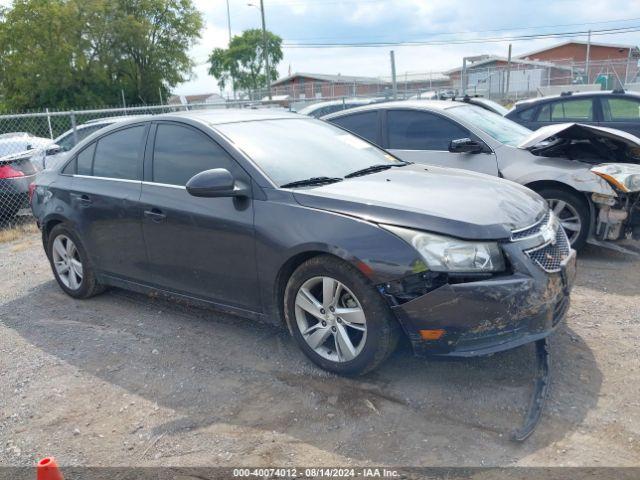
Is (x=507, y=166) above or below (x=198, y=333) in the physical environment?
above

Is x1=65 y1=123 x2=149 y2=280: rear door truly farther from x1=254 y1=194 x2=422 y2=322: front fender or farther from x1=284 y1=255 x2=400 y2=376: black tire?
x1=284 y1=255 x2=400 y2=376: black tire

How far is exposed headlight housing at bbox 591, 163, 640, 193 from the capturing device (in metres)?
5.49

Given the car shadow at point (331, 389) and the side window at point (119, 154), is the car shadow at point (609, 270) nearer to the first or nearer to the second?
the car shadow at point (331, 389)

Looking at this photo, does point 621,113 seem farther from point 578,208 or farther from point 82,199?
point 82,199

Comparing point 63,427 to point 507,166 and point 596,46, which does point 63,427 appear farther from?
point 596,46

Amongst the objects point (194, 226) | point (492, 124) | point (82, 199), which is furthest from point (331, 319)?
point (492, 124)

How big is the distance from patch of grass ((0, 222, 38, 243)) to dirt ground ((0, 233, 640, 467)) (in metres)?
4.52

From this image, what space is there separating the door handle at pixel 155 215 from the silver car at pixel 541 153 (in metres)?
3.31

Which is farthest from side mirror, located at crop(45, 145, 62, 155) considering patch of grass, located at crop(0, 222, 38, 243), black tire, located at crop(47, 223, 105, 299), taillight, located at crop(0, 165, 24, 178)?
black tire, located at crop(47, 223, 105, 299)

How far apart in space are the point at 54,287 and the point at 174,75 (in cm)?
3910

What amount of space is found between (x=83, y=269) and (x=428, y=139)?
396 centimetres

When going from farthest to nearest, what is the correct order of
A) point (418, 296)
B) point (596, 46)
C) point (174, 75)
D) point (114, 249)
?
point (596, 46) < point (174, 75) < point (114, 249) < point (418, 296)

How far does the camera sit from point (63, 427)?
3.46 m

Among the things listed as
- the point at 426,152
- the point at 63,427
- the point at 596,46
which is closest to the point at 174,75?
the point at 596,46
